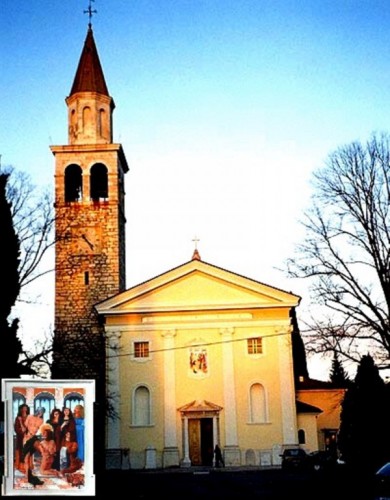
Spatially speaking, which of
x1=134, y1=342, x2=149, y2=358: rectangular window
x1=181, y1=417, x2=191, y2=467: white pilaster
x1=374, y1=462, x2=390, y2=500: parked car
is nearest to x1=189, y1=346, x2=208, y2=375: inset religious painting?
x1=134, y1=342, x2=149, y2=358: rectangular window

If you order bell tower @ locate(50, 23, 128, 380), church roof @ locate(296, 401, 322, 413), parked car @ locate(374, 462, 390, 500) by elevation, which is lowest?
parked car @ locate(374, 462, 390, 500)

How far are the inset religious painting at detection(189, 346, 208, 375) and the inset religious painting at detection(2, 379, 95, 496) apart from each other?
1098 inches

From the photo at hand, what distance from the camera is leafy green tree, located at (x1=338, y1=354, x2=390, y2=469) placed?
88.5 ft

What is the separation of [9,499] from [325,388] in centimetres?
3537

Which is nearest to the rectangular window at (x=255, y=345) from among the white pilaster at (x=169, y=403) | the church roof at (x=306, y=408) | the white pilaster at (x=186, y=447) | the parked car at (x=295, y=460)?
the white pilaster at (x=169, y=403)

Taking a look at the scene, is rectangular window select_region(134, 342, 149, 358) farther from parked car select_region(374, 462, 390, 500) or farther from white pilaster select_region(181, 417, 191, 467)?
parked car select_region(374, 462, 390, 500)

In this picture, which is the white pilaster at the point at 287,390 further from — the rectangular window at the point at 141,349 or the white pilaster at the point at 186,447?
the rectangular window at the point at 141,349

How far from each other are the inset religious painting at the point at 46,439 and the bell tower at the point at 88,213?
30275mm

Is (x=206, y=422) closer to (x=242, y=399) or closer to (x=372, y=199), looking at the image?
(x=242, y=399)

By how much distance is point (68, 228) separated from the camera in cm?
4697

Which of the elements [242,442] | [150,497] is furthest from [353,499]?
[242,442]

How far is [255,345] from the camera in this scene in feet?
144

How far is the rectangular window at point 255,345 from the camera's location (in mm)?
43781

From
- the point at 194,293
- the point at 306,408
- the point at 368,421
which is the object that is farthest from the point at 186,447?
the point at 368,421
